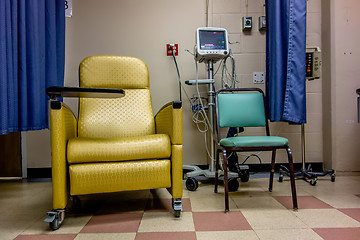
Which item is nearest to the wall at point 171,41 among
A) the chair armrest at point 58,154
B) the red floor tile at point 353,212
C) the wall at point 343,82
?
the wall at point 343,82

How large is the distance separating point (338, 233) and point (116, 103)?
1.53 m

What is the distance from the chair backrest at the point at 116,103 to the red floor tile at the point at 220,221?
0.70 m

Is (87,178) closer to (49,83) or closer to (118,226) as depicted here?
(118,226)

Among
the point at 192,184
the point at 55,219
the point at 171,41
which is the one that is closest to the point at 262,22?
the point at 171,41

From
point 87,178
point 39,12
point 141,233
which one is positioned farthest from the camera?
point 39,12

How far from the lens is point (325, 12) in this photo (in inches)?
97.6

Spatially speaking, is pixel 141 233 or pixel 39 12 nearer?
pixel 141 233

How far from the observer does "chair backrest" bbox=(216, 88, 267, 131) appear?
1.83 metres

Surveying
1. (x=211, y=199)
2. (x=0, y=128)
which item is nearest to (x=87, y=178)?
(x=0, y=128)

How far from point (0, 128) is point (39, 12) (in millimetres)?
949

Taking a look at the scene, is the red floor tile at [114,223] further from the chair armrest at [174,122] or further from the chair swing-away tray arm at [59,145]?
the chair armrest at [174,122]

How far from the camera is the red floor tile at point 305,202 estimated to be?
1.53 meters

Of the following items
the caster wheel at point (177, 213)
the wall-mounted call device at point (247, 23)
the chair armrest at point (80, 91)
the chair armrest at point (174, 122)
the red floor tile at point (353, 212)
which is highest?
the wall-mounted call device at point (247, 23)

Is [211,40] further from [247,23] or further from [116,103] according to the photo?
[116,103]
